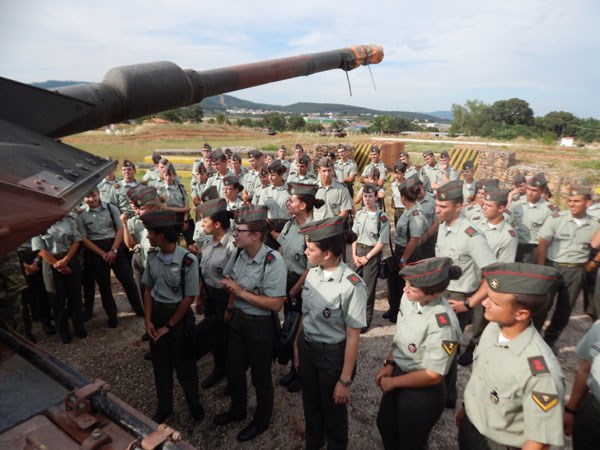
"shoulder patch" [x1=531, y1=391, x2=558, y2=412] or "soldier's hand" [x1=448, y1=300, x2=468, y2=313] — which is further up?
"shoulder patch" [x1=531, y1=391, x2=558, y2=412]

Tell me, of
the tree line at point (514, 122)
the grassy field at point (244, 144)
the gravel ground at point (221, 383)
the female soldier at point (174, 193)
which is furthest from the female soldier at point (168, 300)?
the tree line at point (514, 122)

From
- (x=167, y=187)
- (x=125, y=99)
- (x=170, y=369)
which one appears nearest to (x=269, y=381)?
(x=170, y=369)

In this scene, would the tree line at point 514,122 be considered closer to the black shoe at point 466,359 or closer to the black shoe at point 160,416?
the black shoe at point 466,359

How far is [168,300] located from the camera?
3277 millimetres

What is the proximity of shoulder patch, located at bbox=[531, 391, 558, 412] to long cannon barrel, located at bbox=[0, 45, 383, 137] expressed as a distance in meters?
2.78

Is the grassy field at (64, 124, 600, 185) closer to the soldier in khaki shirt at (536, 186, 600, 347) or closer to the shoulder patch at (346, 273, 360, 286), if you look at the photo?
the soldier in khaki shirt at (536, 186, 600, 347)

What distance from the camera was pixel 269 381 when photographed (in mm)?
3252

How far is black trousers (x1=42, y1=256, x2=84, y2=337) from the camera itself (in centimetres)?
468

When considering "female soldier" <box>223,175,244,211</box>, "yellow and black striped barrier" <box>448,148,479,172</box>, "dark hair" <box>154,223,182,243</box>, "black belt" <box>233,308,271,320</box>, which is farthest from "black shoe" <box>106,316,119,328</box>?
"yellow and black striped barrier" <box>448,148,479,172</box>

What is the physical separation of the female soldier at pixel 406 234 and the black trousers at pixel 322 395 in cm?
257

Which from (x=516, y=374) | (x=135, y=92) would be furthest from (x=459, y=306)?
(x=135, y=92)

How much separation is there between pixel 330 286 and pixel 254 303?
2.16ft

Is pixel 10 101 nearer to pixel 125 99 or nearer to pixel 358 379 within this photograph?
pixel 125 99

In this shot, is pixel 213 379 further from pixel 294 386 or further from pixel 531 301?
pixel 531 301
